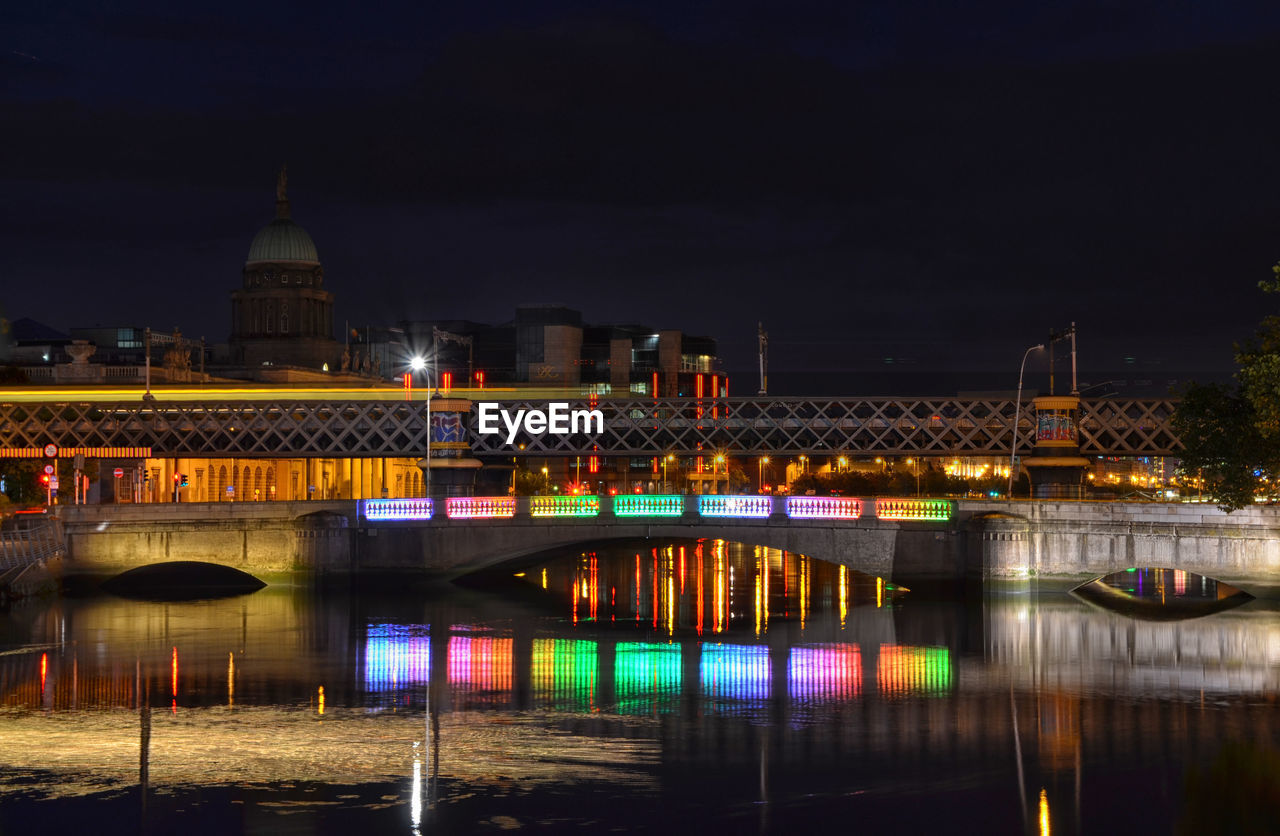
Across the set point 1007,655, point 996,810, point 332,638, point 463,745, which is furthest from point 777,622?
point 996,810

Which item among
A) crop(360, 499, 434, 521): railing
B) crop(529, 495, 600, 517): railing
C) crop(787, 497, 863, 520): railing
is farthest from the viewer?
crop(360, 499, 434, 521): railing

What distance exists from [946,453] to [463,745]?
268 feet

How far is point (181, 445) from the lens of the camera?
13650cm

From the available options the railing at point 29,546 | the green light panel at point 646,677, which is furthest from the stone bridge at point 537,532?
the green light panel at point 646,677

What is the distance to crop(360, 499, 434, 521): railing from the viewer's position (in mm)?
88500

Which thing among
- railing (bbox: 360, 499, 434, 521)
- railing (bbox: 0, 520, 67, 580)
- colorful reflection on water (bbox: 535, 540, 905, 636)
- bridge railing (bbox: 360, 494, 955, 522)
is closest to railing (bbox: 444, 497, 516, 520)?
bridge railing (bbox: 360, 494, 955, 522)

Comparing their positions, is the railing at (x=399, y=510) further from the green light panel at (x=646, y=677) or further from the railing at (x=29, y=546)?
the green light panel at (x=646, y=677)

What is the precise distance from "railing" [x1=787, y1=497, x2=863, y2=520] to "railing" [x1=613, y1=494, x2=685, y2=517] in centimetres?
653

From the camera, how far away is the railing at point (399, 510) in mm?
88500

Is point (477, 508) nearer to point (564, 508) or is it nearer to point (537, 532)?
point (537, 532)

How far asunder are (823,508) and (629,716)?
3585cm

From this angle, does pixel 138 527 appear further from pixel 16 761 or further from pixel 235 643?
pixel 16 761

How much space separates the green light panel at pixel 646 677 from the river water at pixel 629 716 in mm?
276

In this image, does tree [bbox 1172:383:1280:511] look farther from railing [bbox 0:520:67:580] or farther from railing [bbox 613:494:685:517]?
railing [bbox 0:520:67:580]
